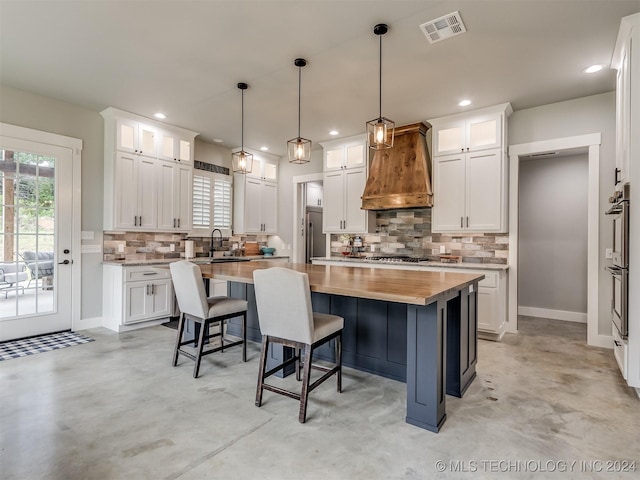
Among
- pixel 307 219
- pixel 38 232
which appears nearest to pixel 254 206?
pixel 307 219

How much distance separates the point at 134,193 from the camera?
4.60 meters

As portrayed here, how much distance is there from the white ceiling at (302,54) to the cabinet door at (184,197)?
953 millimetres

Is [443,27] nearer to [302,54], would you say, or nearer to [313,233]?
[302,54]

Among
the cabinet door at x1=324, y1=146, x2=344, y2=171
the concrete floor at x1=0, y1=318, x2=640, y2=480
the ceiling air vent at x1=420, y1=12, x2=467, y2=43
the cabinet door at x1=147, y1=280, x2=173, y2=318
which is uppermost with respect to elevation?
the ceiling air vent at x1=420, y1=12, x2=467, y2=43

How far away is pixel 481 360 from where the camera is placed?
337 centimetres

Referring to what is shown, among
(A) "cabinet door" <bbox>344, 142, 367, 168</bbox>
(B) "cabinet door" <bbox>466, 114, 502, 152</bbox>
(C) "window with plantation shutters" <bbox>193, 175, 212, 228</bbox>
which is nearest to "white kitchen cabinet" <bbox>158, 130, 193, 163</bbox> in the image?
(C) "window with plantation shutters" <bbox>193, 175, 212, 228</bbox>

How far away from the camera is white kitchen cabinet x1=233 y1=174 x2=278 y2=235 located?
6.20m

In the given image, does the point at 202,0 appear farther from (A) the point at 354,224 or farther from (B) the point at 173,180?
(A) the point at 354,224

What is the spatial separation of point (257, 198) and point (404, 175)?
9.26 feet

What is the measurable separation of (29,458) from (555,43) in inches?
182

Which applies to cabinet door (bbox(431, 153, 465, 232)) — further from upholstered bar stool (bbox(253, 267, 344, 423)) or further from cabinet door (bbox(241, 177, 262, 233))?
cabinet door (bbox(241, 177, 262, 233))

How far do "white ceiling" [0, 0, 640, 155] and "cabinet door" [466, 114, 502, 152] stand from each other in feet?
0.71

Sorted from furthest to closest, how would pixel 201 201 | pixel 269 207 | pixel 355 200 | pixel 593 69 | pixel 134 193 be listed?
pixel 269 207 < pixel 201 201 < pixel 355 200 < pixel 134 193 < pixel 593 69

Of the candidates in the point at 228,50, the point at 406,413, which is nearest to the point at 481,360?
the point at 406,413
